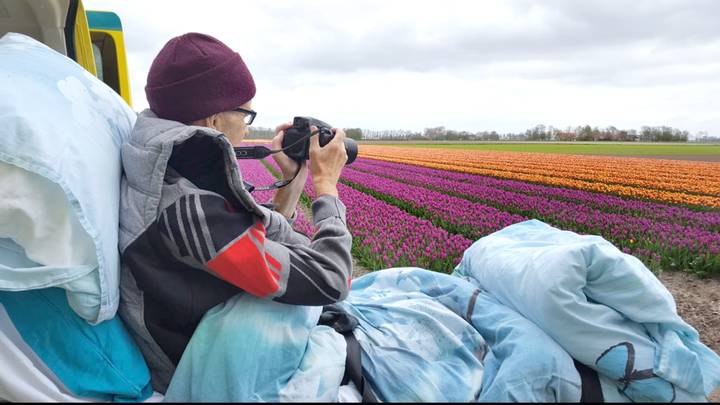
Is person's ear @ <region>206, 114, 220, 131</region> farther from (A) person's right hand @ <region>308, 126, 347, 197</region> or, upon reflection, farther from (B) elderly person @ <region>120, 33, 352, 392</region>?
(A) person's right hand @ <region>308, 126, 347, 197</region>

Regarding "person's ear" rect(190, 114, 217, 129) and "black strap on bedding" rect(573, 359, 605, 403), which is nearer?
"black strap on bedding" rect(573, 359, 605, 403)

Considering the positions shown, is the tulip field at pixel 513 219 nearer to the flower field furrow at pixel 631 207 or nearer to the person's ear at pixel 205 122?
the flower field furrow at pixel 631 207

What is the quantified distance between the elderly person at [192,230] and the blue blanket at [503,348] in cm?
10

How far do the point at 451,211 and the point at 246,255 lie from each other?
568 cm

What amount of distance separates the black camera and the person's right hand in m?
0.03

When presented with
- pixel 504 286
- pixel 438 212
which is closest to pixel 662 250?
pixel 438 212

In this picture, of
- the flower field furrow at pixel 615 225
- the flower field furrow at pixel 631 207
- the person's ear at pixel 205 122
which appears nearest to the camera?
the person's ear at pixel 205 122

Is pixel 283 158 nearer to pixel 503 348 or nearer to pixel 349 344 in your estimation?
pixel 349 344

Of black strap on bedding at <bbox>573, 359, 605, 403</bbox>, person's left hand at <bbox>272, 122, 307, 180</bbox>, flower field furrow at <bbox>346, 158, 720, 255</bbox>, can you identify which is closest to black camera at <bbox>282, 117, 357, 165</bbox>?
person's left hand at <bbox>272, 122, 307, 180</bbox>

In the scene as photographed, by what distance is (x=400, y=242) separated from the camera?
16.7 feet

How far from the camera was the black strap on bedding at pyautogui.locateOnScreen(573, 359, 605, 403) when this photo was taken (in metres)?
1.29

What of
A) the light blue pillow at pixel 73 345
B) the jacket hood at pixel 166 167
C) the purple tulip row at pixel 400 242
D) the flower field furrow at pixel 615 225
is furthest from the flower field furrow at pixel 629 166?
the light blue pillow at pixel 73 345

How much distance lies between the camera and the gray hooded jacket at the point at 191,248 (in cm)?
115

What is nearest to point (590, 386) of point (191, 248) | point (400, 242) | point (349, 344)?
point (349, 344)
